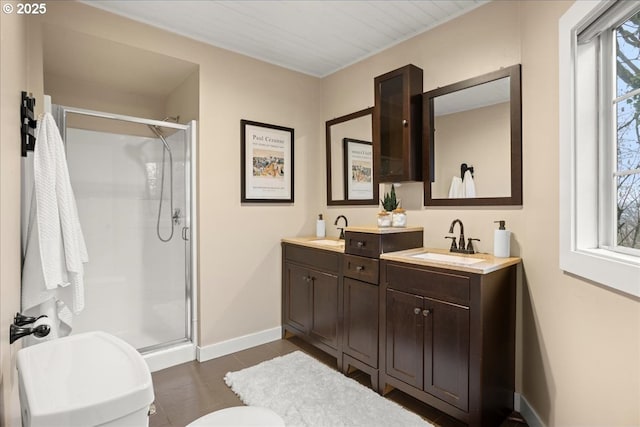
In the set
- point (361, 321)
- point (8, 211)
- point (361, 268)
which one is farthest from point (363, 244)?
point (8, 211)

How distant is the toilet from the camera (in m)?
0.83

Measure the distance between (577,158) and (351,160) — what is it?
73.1 inches

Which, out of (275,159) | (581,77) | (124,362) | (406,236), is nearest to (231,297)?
(275,159)

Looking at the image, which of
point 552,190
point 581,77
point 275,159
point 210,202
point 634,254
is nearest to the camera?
point 634,254

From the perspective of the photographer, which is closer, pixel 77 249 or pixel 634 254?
pixel 634 254

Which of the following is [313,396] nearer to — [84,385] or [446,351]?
[446,351]

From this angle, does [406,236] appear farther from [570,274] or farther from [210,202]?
[210,202]

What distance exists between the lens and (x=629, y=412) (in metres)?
1.19

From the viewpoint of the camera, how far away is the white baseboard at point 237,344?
8.95 ft

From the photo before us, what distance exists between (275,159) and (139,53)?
136cm

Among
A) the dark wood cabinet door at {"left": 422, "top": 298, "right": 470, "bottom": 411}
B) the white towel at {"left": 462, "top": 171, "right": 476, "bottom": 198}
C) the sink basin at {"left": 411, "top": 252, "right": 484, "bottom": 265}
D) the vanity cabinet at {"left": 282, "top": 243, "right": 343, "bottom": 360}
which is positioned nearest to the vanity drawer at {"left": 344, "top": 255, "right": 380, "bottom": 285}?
the vanity cabinet at {"left": 282, "top": 243, "right": 343, "bottom": 360}

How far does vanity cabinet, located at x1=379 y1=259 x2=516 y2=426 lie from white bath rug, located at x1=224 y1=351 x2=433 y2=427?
177 mm

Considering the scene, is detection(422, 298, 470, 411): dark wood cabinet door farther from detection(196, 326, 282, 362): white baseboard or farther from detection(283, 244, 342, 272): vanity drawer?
detection(196, 326, 282, 362): white baseboard

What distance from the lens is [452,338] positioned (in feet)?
5.91
